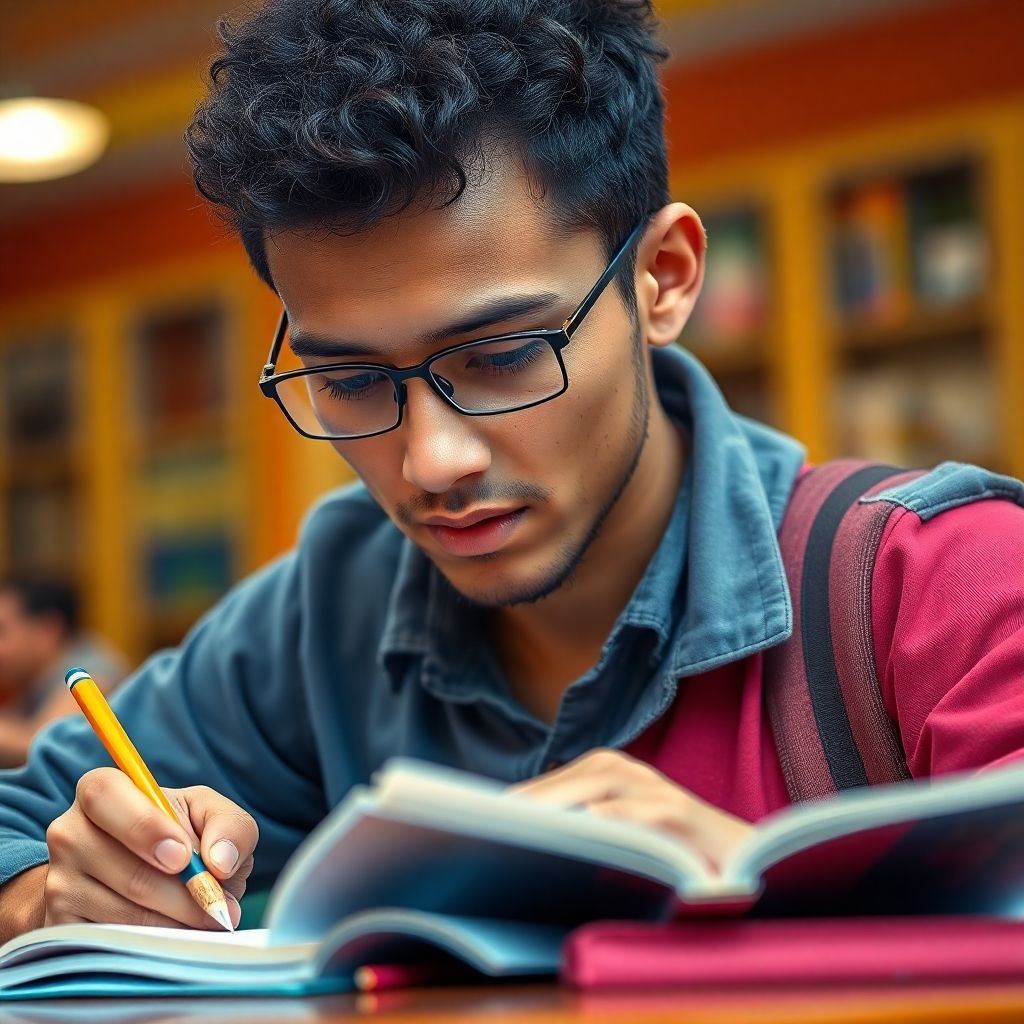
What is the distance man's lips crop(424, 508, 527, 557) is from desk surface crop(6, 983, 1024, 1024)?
0.52 metres

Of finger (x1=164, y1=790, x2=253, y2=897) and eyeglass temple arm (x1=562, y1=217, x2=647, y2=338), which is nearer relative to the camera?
finger (x1=164, y1=790, x2=253, y2=897)

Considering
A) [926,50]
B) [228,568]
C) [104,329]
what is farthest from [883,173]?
[104,329]

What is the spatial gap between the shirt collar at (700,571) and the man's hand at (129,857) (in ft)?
1.18

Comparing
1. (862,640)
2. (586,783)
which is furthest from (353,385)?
(586,783)

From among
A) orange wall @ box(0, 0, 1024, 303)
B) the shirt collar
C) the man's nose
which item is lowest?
the shirt collar

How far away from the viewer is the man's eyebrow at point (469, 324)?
1.07 meters

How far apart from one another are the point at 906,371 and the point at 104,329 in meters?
3.04

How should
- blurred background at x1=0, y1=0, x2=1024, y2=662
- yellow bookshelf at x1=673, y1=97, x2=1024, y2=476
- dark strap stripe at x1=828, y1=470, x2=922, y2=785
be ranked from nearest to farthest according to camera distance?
1. dark strap stripe at x1=828, y1=470, x2=922, y2=785
2. yellow bookshelf at x1=673, y1=97, x2=1024, y2=476
3. blurred background at x1=0, y1=0, x2=1024, y2=662

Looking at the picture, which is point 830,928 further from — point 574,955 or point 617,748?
point 617,748

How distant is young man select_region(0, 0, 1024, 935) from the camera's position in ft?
3.27

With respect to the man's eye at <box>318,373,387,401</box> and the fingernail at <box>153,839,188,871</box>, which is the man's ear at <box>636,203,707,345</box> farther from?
the fingernail at <box>153,839,188,871</box>

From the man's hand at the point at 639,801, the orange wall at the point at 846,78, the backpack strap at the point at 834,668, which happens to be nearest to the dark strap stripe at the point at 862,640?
the backpack strap at the point at 834,668

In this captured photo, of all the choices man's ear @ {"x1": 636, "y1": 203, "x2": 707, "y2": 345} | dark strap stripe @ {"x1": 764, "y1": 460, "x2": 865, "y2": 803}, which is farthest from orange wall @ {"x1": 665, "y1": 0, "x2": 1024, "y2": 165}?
dark strap stripe @ {"x1": 764, "y1": 460, "x2": 865, "y2": 803}

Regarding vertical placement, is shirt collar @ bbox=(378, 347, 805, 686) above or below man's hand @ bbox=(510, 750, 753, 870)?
above
